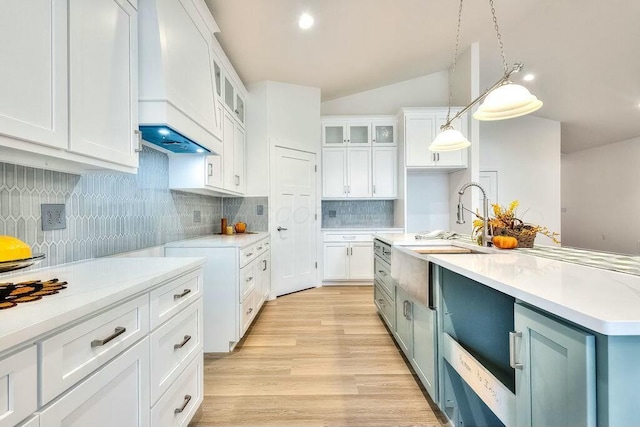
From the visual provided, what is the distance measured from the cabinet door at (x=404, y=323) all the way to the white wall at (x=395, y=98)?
3.78m

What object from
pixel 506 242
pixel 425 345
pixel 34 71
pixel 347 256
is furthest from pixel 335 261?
pixel 34 71

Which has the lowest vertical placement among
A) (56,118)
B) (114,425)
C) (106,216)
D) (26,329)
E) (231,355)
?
(231,355)

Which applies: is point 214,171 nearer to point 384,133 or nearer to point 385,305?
point 385,305

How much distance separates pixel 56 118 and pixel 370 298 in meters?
3.69

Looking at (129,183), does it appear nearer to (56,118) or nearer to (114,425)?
(56,118)

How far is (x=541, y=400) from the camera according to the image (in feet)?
A: 2.88

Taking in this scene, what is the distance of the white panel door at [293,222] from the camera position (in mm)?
4039

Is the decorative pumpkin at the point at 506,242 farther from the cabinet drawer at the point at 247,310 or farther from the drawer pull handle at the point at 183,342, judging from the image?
the cabinet drawer at the point at 247,310

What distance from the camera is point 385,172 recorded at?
15.7 ft

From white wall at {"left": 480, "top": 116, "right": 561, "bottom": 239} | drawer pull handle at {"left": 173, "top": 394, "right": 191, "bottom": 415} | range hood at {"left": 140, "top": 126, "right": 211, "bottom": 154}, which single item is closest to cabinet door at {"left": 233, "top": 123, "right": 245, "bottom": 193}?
range hood at {"left": 140, "top": 126, "right": 211, "bottom": 154}

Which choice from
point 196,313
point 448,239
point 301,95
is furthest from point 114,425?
point 301,95

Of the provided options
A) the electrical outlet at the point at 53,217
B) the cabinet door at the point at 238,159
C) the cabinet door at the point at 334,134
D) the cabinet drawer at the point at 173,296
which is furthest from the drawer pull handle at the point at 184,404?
the cabinet door at the point at 334,134

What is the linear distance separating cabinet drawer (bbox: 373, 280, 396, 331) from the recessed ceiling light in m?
2.87

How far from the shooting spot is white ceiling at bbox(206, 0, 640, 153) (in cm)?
305
